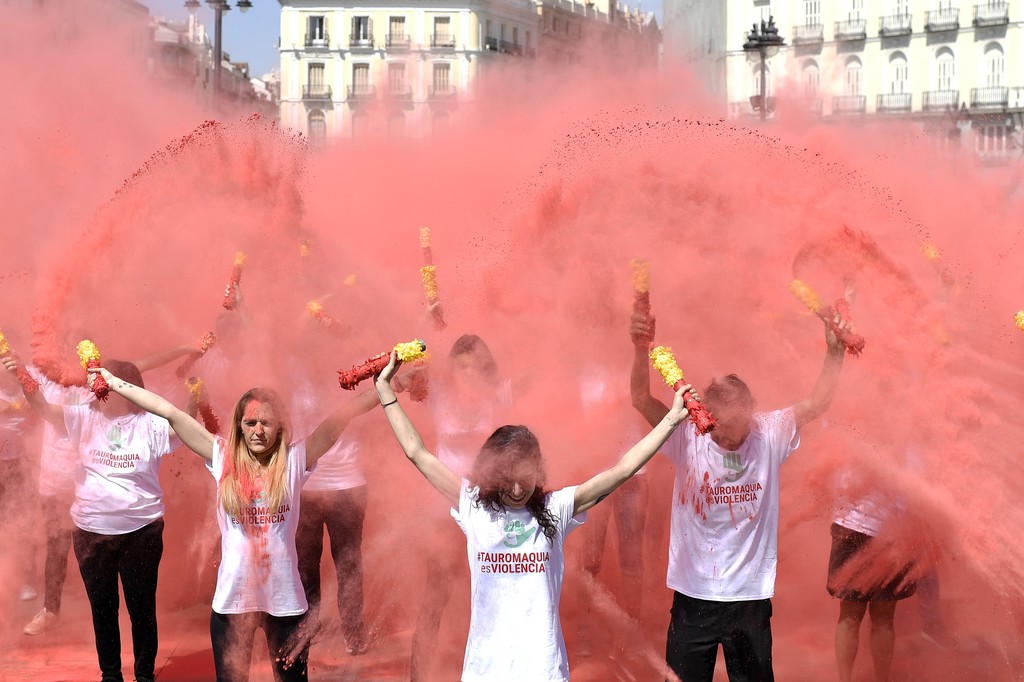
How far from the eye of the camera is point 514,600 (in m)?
3.64

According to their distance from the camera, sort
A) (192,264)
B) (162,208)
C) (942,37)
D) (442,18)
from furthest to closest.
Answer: (442,18) < (942,37) < (192,264) < (162,208)

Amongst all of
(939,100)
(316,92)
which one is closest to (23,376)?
(316,92)

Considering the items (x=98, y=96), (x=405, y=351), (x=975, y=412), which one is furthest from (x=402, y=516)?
(x=98, y=96)

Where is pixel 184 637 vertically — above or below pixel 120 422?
below

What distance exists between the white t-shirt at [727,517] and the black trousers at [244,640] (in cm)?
138

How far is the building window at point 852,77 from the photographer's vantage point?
3859 cm

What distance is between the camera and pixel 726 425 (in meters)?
4.26

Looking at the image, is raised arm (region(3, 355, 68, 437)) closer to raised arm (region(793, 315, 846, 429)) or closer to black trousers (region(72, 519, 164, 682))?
black trousers (region(72, 519, 164, 682))

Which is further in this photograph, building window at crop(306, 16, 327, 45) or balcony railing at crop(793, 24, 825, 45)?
building window at crop(306, 16, 327, 45)

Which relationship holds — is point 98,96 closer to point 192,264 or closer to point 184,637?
point 192,264

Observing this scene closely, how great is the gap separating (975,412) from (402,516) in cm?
267

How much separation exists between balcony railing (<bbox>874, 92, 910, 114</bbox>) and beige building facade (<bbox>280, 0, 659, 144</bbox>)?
37.9 feet

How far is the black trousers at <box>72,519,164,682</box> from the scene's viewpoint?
4.87 meters

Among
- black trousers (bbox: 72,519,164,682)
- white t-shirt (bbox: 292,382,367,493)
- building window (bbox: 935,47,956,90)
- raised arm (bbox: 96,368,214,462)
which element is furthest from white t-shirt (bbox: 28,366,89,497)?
building window (bbox: 935,47,956,90)
